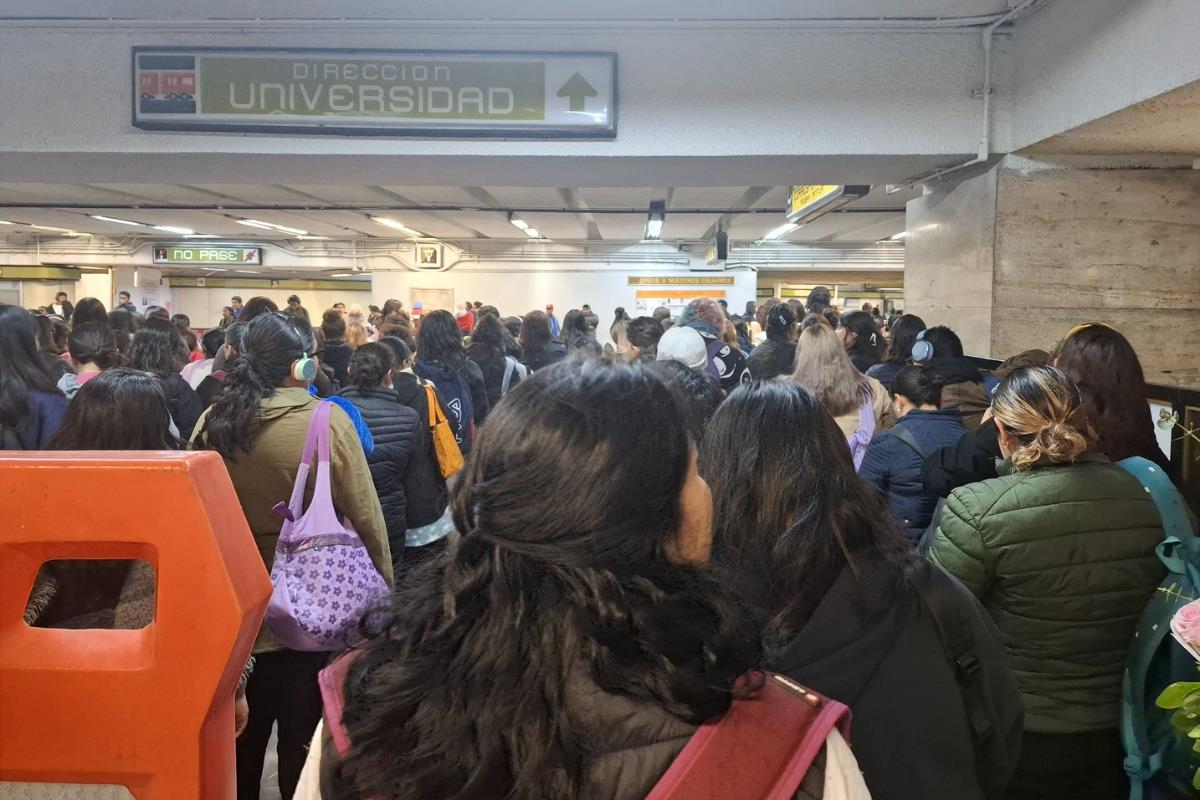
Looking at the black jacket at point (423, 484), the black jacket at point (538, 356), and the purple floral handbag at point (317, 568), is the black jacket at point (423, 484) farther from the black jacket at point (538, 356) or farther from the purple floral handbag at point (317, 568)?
the black jacket at point (538, 356)

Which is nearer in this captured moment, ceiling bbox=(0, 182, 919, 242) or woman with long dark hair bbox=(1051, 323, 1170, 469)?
woman with long dark hair bbox=(1051, 323, 1170, 469)

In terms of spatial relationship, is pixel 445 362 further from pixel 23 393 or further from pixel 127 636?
pixel 127 636

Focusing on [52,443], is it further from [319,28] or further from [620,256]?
[620,256]

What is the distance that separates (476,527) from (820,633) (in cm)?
68

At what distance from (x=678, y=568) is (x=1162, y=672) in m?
1.61

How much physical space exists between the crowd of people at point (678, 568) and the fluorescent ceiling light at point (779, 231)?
954 centimetres

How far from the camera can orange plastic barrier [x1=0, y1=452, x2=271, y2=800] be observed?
925 mm

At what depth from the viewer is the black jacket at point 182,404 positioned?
4223 millimetres

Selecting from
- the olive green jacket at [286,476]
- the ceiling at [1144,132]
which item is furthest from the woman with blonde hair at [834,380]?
the olive green jacket at [286,476]

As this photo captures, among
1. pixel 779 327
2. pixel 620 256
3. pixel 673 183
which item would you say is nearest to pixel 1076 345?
pixel 779 327

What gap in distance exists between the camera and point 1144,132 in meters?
3.83

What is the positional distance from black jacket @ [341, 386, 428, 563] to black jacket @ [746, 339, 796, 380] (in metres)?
2.41

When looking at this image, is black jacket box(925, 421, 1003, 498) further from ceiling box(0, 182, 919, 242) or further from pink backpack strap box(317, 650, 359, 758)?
ceiling box(0, 182, 919, 242)

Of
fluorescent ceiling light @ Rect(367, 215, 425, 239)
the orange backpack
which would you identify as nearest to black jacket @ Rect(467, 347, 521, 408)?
the orange backpack
